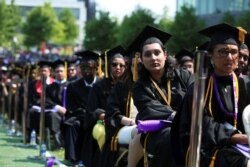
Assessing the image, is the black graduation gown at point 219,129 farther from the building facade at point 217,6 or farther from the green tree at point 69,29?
the green tree at point 69,29

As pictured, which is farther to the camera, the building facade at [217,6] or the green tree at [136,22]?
the building facade at [217,6]

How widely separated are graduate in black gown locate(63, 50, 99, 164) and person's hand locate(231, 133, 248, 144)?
5609mm

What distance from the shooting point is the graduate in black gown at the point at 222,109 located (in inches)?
195

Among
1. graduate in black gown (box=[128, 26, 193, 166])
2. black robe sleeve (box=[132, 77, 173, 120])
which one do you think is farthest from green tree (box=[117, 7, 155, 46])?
black robe sleeve (box=[132, 77, 173, 120])

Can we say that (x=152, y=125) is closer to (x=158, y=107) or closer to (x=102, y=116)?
(x=158, y=107)

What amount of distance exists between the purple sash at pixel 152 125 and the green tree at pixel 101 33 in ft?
112

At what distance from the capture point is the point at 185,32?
3031 centimetres

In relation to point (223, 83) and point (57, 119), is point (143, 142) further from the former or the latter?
point (57, 119)

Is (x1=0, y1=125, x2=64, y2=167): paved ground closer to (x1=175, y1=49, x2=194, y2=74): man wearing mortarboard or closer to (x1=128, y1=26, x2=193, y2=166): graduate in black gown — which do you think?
(x1=175, y1=49, x2=194, y2=74): man wearing mortarboard

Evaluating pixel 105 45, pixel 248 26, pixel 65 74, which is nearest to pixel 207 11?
pixel 105 45

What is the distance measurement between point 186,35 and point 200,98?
85.1ft

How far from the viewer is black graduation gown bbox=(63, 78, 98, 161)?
10.8 metres

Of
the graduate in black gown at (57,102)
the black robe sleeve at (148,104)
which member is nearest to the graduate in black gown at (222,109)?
the black robe sleeve at (148,104)

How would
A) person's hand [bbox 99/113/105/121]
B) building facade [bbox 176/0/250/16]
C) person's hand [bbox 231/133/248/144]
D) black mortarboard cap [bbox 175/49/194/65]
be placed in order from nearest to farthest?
person's hand [bbox 231/133/248/144] < person's hand [bbox 99/113/105/121] < black mortarboard cap [bbox 175/49/194/65] < building facade [bbox 176/0/250/16]
